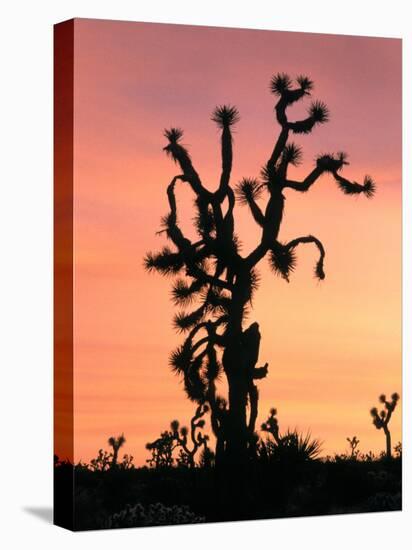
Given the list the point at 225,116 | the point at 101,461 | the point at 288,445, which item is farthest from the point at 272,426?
the point at 225,116

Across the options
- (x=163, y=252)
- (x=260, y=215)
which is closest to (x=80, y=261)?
(x=163, y=252)

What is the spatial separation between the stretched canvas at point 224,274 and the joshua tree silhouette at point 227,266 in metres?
0.01

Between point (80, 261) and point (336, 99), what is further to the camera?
point (336, 99)

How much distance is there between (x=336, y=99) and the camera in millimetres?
11391

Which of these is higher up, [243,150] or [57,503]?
[243,150]

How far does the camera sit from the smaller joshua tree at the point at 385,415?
11523 millimetres

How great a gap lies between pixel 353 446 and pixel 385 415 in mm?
306

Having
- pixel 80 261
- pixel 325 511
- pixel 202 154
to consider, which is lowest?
pixel 325 511

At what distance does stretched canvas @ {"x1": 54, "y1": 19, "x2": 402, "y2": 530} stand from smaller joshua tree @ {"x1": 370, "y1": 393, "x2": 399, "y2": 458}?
1 centimetres

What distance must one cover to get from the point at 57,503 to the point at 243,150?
8.23ft

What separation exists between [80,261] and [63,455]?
1205 mm

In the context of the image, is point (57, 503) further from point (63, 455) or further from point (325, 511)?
point (325, 511)

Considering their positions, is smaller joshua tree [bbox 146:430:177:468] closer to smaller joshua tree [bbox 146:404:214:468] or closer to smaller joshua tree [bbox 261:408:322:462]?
smaller joshua tree [bbox 146:404:214:468]

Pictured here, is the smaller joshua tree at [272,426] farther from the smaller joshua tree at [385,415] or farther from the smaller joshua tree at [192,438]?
the smaller joshua tree at [385,415]
